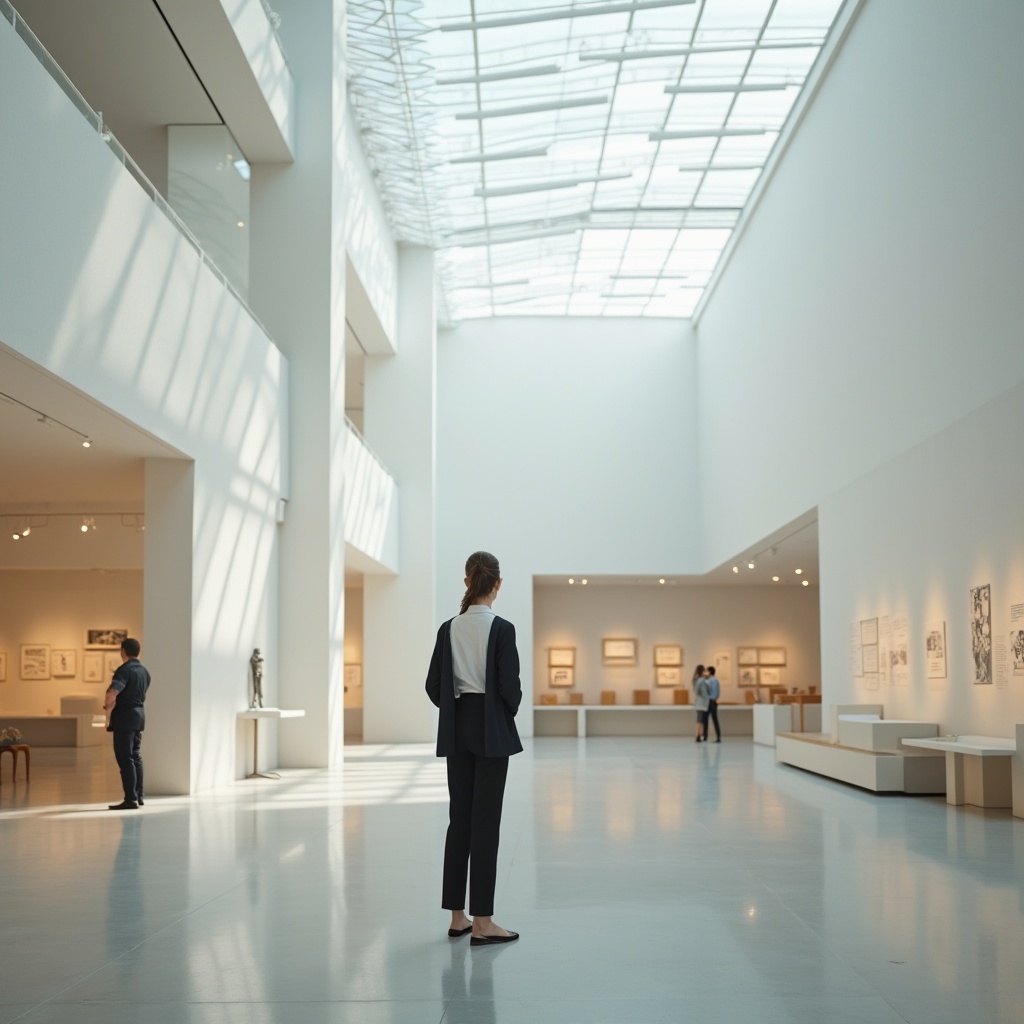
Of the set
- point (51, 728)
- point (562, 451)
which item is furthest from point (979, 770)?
point (562, 451)

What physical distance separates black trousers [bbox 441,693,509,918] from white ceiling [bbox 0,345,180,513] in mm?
6040

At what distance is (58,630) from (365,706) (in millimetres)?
8126

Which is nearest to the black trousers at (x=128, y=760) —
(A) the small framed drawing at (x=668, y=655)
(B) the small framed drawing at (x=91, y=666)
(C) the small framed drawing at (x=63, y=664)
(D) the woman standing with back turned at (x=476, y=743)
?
(D) the woman standing with back turned at (x=476, y=743)

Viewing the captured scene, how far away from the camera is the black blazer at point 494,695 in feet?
21.8

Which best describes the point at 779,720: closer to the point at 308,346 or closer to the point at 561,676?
the point at 561,676

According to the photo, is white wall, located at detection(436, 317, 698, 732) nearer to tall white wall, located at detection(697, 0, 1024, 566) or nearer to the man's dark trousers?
tall white wall, located at detection(697, 0, 1024, 566)

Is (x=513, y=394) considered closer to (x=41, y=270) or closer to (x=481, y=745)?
(x=41, y=270)

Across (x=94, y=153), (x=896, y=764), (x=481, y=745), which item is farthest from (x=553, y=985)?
(x=896, y=764)

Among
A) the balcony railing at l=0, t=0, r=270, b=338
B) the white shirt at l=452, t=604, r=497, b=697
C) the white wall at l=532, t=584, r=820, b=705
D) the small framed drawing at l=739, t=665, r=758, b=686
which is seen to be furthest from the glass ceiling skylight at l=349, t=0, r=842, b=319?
the white shirt at l=452, t=604, r=497, b=697

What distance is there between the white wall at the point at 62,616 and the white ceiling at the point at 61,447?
7.46 m

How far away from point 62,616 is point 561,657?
1575 centimetres

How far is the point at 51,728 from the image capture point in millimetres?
28703

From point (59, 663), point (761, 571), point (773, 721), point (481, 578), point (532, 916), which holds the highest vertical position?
point (761, 571)

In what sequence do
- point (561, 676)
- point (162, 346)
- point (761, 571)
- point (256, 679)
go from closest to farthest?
point (162, 346) → point (256, 679) → point (761, 571) → point (561, 676)
